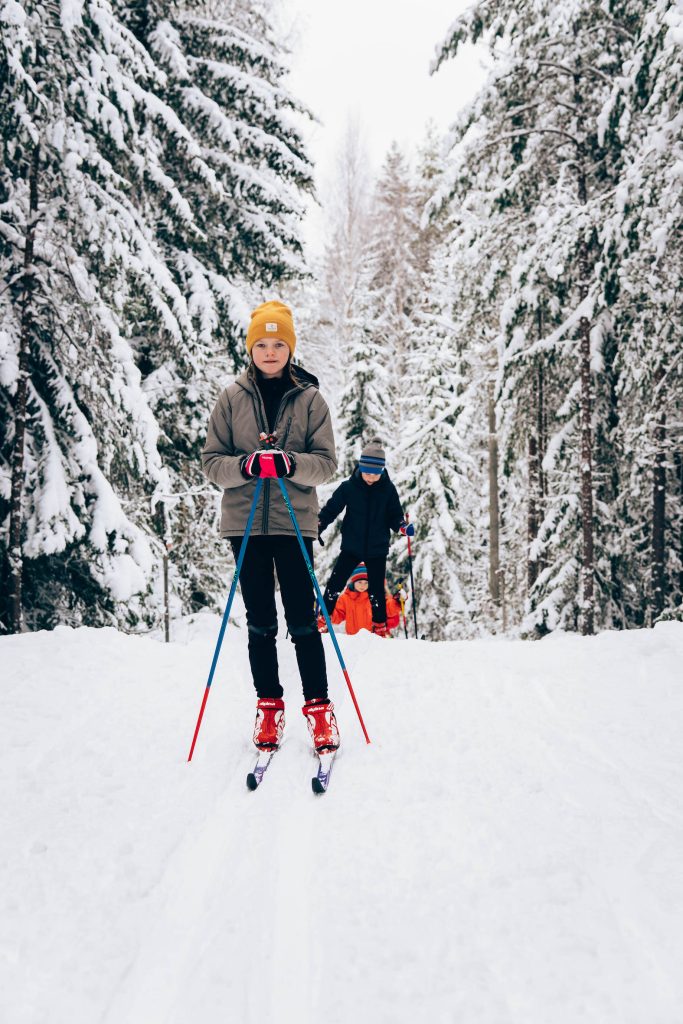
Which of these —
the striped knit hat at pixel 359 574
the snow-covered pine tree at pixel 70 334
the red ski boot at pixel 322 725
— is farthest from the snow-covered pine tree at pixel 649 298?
the red ski boot at pixel 322 725

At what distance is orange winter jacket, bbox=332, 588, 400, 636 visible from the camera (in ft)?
25.7

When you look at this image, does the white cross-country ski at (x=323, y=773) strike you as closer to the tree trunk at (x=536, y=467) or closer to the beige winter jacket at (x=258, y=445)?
the beige winter jacket at (x=258, y=445)

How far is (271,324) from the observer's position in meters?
3.46

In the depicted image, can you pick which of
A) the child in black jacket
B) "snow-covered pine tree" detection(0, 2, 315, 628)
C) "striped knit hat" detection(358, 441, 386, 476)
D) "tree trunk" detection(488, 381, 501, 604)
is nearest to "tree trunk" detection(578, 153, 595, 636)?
the child in black jacket

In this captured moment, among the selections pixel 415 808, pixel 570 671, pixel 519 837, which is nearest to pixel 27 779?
pixel 415 808

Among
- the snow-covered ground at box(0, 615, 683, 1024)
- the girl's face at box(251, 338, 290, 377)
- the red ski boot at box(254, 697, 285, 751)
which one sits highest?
the girl's face at box(251, 338, 290, 377)

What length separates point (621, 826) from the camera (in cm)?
245

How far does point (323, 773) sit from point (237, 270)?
28.4ft

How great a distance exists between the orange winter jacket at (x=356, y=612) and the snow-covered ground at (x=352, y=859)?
3561mm

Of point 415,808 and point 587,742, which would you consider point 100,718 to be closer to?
point 415,808

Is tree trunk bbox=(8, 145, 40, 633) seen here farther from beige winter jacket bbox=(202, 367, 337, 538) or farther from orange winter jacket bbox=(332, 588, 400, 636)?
orange winter jacket bbox=(332, 588, 400, 636)

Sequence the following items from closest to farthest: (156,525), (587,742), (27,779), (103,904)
Answer: (103,904), (27,779), (587,742), (156,525)

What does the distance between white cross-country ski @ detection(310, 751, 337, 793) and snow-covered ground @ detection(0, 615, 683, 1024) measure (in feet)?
0.21

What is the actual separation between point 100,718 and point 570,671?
10.7ft
